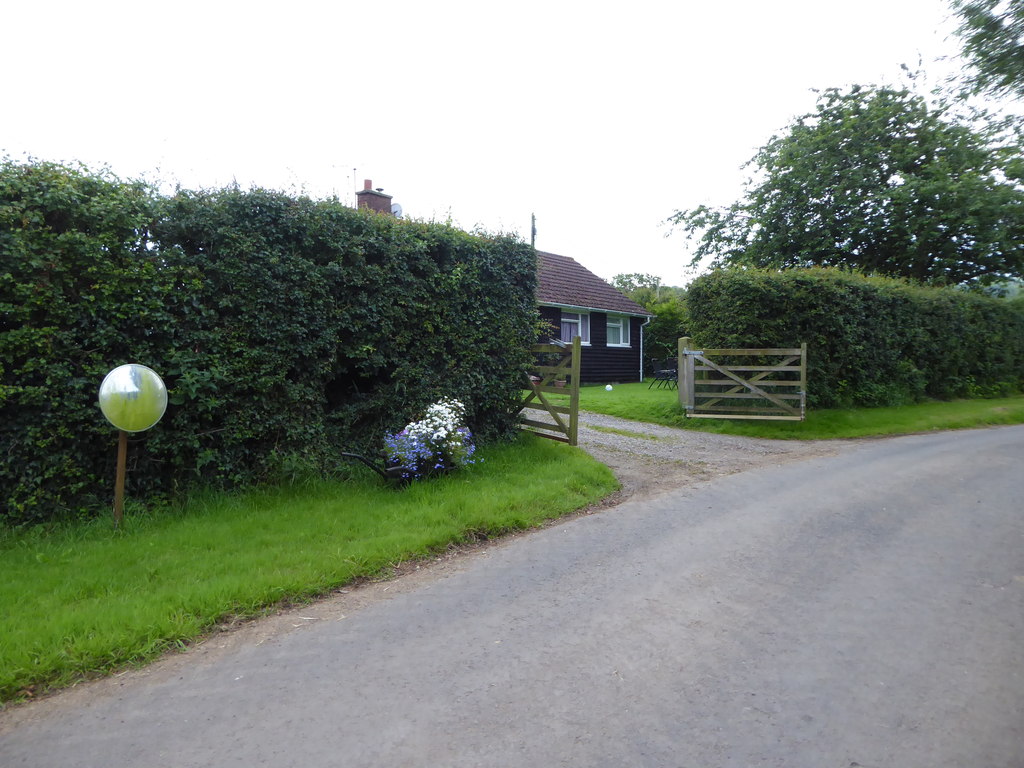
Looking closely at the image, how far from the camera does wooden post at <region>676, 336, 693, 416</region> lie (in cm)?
1424

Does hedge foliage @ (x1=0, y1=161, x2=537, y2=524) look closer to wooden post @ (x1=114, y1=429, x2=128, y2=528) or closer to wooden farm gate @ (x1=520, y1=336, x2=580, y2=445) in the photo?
wooden post @ (x1=114, y1=429, x2=128, y2=528)

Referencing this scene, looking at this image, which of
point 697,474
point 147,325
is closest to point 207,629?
point 147,325

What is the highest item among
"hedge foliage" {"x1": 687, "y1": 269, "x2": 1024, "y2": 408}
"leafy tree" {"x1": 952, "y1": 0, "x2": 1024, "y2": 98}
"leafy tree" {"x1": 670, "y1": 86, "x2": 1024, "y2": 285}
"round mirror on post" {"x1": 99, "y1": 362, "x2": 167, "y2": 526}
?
"leafy tree" {"x1": 670, "y1": 86, "x2": 1024, "y2": 285}

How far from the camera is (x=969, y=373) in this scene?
19.2 metres

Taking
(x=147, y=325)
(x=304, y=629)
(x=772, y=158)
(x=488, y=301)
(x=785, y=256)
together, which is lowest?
(x=304, y=629)

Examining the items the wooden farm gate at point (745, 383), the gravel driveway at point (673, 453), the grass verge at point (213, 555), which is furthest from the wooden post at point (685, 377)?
the grass verge at point (213, 555)

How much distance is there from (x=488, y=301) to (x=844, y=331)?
9.40 m

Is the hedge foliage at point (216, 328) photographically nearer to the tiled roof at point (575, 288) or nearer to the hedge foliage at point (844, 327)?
the hedge foliage at point (844, 327)

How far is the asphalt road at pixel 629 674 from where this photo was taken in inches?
115

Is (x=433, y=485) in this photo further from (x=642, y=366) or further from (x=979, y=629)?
(x=642, y=366)

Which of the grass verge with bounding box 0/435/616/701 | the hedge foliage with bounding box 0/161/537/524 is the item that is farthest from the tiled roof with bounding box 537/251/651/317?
the grass verge with bounding box 0/435/616/701

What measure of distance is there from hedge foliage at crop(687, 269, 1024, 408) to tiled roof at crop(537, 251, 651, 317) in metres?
10.1

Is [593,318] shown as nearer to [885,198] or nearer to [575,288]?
[575,288]

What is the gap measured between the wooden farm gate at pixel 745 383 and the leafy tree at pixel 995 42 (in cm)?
853
